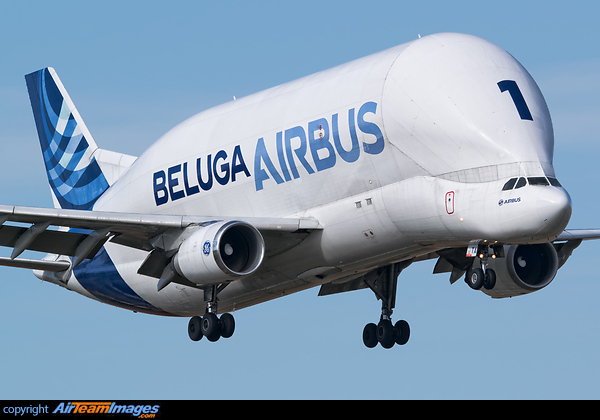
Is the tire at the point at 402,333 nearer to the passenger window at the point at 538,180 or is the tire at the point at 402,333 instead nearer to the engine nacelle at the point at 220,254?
the engine nacelle at the point at 220,254

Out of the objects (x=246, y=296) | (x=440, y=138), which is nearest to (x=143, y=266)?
(x=246, y=296)

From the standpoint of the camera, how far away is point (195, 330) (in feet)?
137

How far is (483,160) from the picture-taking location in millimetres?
36562

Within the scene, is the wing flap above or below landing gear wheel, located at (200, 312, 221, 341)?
above

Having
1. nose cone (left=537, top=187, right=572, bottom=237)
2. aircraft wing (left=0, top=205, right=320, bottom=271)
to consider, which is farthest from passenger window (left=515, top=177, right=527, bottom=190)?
aircraft wing (left=0, top=205, right=320, bottom=271)

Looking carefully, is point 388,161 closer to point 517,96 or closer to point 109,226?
point 517,96

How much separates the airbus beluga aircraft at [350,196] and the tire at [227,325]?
0.04 m

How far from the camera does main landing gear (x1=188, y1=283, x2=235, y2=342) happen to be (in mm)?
41156

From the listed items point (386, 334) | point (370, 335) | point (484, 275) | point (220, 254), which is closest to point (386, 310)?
point (386, 334)

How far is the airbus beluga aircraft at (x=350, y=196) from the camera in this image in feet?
120

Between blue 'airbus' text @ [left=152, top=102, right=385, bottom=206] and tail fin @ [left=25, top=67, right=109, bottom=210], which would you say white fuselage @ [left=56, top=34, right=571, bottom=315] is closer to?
blue 'airbus' text @ [left=152, top=102, right=385, bottom=206]
